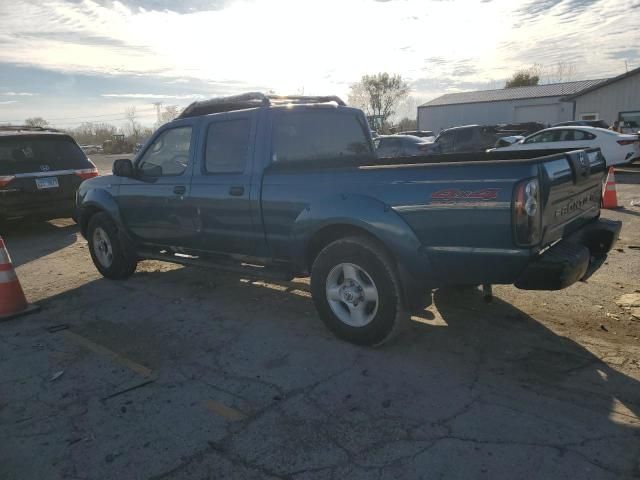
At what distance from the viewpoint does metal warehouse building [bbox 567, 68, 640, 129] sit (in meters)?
29.1

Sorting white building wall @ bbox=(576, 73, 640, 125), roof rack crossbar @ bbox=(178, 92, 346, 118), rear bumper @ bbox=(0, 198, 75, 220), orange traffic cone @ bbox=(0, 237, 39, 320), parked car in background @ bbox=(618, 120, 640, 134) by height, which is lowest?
orange traffic cone @ bbox=(0, 237, 39, 320)

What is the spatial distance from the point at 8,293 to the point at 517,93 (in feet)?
165

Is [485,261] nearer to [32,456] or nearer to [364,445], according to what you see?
[364,445]

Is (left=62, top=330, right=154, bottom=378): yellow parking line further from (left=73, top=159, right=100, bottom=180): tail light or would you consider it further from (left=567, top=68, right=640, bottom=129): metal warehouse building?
(left=567, top=68, right=640, bottom=129): metal warehouse building

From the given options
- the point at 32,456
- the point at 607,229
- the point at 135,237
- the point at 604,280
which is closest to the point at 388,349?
the point at 607,229

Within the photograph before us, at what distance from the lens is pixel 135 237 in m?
5.98

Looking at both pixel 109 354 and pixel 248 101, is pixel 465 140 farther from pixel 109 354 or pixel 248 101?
pixel 109 354

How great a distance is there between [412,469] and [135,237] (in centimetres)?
458

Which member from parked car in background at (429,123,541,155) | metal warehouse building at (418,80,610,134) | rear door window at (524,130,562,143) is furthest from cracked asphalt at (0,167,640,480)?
metal warehouse building at (418,80,610,134)

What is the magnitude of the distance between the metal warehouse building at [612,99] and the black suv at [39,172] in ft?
88.4

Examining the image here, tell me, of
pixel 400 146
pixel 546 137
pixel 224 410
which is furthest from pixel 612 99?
pixel 224 410

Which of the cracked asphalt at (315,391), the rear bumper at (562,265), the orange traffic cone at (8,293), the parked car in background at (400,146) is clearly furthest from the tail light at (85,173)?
the parked car in background at (400,146)

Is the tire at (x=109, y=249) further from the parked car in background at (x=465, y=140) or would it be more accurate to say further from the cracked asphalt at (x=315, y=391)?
the parked car in background at (x=465, y=140)

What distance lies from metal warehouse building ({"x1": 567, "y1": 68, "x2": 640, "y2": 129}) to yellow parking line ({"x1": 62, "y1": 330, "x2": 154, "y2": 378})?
95.0 feet
